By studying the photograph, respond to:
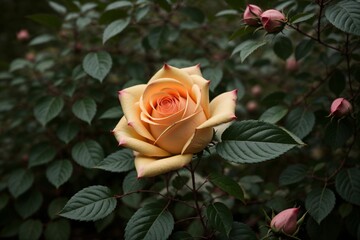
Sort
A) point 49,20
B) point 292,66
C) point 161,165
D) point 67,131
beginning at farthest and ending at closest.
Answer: point 292,66, point 49,20, point 67,131, point 161,165

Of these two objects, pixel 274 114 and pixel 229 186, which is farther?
pixel 274 114

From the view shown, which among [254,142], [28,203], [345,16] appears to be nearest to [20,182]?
[28,203]

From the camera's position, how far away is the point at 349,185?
94cm

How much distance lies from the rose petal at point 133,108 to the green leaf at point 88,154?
427 mm

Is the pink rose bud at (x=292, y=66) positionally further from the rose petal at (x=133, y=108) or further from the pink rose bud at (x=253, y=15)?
the rose petal at (x=133, y=108)

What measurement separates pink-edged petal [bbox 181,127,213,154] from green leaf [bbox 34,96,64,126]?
664 millimetres

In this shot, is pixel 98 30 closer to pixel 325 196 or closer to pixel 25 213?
pixel 25 213

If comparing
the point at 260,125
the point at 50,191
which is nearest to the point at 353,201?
the point at 260,125

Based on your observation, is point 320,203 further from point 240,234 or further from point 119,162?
point 119,162

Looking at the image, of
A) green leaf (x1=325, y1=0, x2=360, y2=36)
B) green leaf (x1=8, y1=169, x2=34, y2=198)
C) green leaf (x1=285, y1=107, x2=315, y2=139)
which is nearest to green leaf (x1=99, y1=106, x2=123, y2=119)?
green leaf (x1=8, y1=169, x2=34, y2=198)

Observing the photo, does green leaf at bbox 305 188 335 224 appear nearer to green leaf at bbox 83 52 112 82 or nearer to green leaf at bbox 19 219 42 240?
green leaf at bbox 83 52 112 82

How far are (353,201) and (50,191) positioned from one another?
→ 1.21 meters

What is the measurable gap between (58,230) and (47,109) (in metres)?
0.41

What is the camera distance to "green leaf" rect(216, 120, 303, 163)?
2.25 feet
